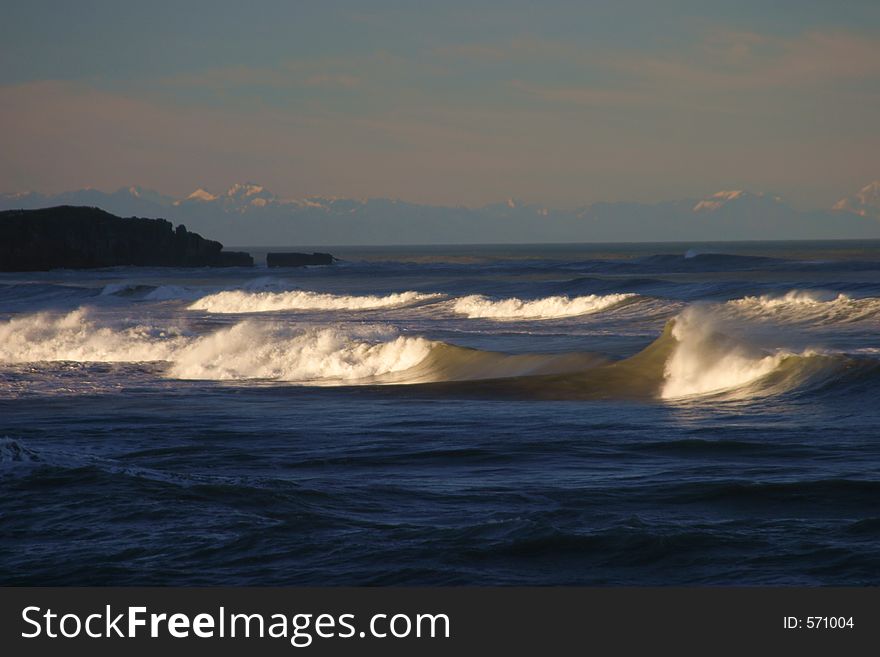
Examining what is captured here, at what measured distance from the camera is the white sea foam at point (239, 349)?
2495 cm

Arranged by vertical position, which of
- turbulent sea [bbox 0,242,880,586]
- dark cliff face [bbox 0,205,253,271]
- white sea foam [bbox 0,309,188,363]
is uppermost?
dark cliff face [bbox 0,205,253,271]

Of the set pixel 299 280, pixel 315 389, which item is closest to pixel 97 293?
pixel 299 280

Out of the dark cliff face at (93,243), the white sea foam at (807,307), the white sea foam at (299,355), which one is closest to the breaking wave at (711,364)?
the white sea foam at (299,355)

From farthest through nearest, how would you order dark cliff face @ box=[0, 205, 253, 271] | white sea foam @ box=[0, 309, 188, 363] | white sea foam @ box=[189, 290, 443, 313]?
1. dark cliff face @ box=[0, 205, 253, 271]
2. white sea foam @ box=[189, 290, 443, 313]
3. white sea foam @ box=[0, 309, 188, 363]

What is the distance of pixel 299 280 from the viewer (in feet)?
286

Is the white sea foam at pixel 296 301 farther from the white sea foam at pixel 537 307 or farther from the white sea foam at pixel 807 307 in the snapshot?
the white sea foam at pixel 807 307

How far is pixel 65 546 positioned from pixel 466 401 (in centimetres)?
978

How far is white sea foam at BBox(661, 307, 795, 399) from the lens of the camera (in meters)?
19.4

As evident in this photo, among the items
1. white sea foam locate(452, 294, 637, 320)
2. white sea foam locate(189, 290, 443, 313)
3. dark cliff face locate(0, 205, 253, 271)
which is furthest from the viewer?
dark cliff face locate(0, 205, 253, 271)

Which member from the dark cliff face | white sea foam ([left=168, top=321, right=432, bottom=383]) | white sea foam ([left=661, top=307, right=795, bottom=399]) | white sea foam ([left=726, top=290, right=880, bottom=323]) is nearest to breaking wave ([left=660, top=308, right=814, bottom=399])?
white sea foam ([left=661, top=307, right=795, bottom=399])

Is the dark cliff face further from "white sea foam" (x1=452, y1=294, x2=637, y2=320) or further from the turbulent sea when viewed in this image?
the turbulent sea

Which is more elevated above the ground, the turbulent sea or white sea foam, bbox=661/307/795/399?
white sea foam, bbox=661/307/795/399

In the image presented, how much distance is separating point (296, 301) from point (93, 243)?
6722cm

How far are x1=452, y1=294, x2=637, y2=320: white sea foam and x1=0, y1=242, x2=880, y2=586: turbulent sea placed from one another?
1659cm
